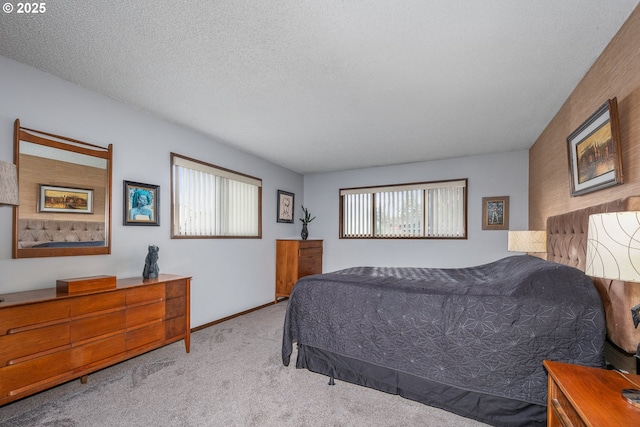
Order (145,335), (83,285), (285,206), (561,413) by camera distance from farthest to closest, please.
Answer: (285,206) < (145,335) < (83,285) < (561,413)

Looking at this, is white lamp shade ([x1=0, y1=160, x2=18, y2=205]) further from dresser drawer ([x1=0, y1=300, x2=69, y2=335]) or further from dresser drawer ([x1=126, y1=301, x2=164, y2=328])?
dresser drawer ([x1=126, y1=301, x2=164, y2=328])

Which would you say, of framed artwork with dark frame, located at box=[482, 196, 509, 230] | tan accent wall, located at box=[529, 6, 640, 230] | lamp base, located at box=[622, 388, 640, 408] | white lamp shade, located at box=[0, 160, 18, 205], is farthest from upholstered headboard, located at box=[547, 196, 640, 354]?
white lamp shade, located at box=[0, 160, 18, 205]

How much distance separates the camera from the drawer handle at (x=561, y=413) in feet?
3.72

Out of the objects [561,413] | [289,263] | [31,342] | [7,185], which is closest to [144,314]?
[31,342]

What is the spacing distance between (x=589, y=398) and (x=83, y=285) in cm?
304

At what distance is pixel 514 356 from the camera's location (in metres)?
1.75

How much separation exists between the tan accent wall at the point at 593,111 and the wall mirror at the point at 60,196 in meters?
4.06

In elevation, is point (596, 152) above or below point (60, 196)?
above

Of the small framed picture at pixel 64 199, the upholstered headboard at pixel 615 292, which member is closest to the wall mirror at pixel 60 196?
the small framed picture at pixel 64 199

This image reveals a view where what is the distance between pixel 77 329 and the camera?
7.16 ft

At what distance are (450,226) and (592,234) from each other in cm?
392

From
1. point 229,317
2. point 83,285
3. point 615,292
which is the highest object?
point 615,292

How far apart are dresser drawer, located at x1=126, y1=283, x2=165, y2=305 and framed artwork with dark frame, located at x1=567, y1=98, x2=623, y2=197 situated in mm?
3631

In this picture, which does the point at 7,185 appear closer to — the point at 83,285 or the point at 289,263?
the point at 83,285
